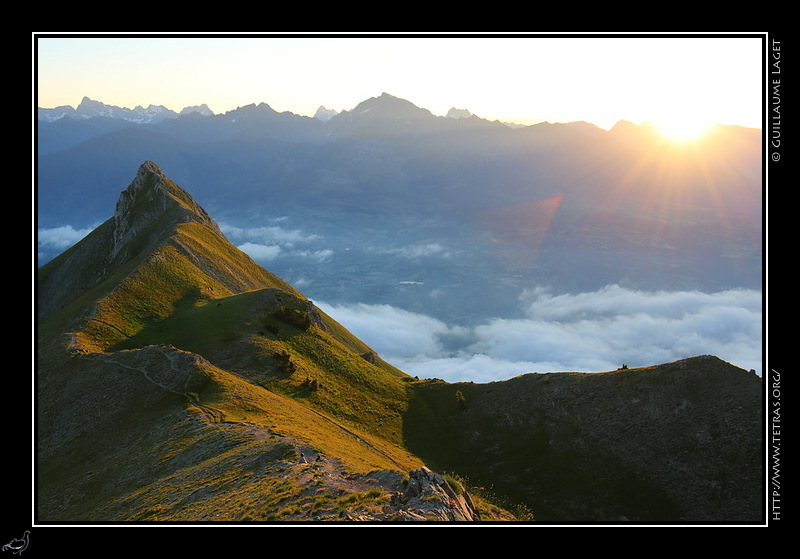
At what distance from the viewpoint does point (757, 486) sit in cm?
4634

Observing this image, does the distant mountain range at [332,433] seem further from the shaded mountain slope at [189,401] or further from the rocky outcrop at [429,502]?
the shaded mountain slope at [189,401]

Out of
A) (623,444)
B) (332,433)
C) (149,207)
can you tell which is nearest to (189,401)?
(332,433)

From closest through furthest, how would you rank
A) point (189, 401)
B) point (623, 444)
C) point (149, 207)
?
point (189, 401) < point (623, 444) < point (149, 207)

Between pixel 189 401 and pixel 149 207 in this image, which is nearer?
pixel 189 401

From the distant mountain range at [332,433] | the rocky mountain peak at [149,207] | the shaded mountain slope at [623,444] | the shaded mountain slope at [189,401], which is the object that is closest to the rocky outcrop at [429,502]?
the distant mountain range at [332,433]

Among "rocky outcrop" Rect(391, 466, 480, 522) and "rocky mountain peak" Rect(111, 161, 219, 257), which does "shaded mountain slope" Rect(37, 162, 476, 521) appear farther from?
"rocky mountain peak" Rect(111, 161, 219, 257)

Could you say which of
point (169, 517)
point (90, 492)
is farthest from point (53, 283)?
point (169, 517)

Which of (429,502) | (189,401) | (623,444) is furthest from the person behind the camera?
(623,444)

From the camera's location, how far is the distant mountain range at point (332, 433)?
3475cm

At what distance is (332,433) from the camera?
5578 cm

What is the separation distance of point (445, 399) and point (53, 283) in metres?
152

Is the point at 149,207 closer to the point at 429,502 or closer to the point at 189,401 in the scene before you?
the point at 189,401

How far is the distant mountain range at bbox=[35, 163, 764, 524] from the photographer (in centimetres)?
3475
